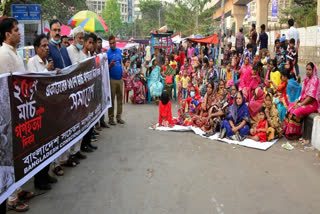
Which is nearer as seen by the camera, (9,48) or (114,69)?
(9,48)

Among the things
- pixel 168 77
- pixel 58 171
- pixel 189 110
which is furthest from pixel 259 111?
pixel 168 77

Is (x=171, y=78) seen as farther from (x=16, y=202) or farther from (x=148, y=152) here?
(x=16, y=202)

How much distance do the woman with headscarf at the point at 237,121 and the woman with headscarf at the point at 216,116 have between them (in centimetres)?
25

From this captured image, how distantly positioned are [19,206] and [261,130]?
4.75m

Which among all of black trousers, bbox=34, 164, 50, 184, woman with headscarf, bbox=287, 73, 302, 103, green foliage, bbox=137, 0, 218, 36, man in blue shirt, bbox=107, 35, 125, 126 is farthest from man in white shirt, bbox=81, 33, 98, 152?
green foliage, bbox=137, 0, 218, 36

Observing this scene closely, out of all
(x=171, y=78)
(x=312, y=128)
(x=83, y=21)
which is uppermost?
(x=83, y=21)

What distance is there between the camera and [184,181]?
15.2ft

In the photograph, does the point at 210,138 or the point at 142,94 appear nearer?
the point at 210,138

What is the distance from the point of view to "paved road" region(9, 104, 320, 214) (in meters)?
3.89

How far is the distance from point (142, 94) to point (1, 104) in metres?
8.54

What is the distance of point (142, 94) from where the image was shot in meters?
11.6

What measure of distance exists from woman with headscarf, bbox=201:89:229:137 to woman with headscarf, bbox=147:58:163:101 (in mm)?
3874

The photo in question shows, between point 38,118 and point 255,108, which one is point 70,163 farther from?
point 255,108

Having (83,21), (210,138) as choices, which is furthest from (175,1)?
(210,138)
